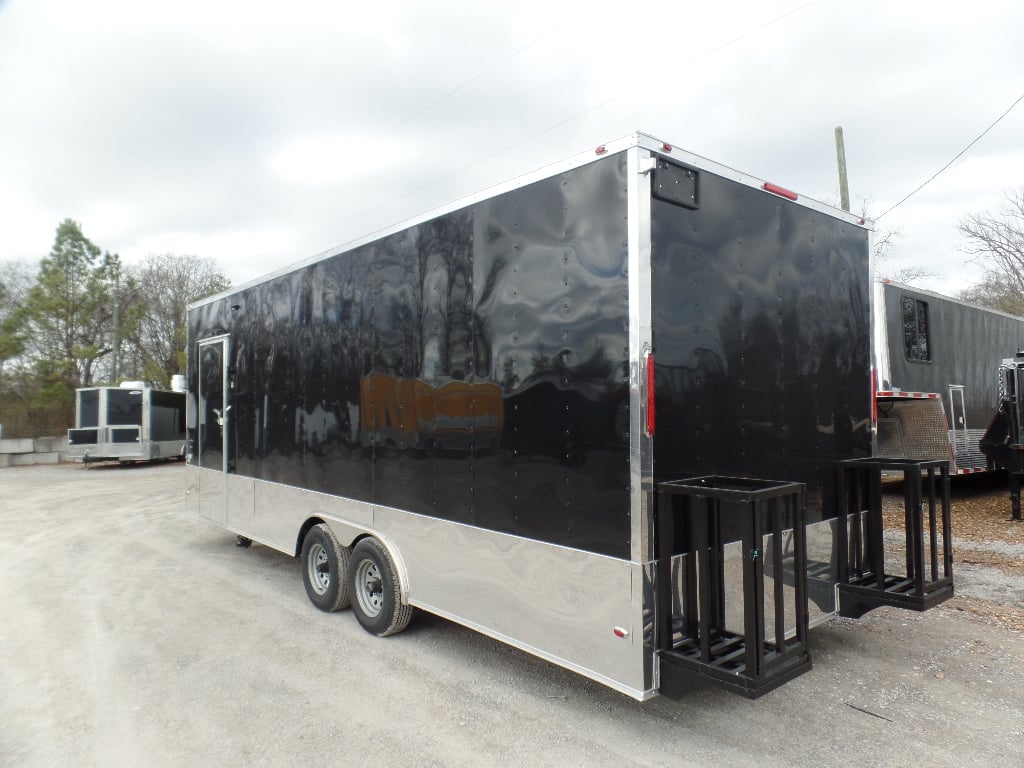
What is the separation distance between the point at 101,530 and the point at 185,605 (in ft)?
15.8

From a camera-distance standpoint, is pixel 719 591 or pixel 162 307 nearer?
pixel 719 591

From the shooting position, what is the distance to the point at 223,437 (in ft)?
21.3

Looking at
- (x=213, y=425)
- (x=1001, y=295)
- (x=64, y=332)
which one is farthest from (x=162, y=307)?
(x=1001, y=295)

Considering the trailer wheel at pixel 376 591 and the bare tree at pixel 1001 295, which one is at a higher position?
the bare tree at pixel 1001 295

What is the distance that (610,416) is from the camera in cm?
289

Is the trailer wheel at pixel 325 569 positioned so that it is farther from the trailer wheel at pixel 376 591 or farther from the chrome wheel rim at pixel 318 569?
the trailer wheel at pixel 376 591

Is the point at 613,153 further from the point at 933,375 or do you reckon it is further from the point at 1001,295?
the point at 1001,295

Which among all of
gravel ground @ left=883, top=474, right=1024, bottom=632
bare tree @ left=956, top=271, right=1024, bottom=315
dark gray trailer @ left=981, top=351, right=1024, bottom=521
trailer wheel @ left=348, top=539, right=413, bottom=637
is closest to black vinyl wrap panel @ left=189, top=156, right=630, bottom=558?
trailer wheel @ left=348, top=539, right=413, bottom=637

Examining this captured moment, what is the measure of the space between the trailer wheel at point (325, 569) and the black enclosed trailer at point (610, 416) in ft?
0.10

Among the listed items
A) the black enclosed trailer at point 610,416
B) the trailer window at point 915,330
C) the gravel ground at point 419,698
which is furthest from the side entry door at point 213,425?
the trailer window at point 915,330

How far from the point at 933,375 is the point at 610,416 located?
7977 millimetres

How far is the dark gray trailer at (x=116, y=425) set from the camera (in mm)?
18859

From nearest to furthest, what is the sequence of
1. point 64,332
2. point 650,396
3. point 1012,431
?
1. point 650,396
2. point 1012,431
3. point 64,332

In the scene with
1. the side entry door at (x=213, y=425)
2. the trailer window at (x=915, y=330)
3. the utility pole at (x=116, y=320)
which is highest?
the utility pole at (x=116, y=320)
